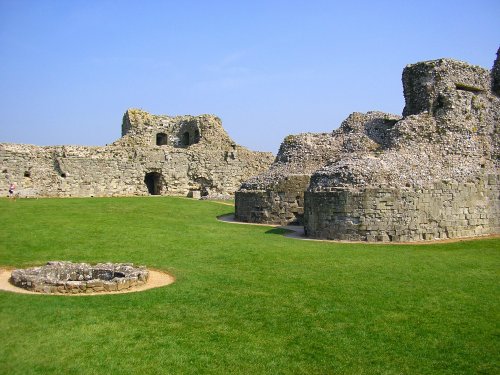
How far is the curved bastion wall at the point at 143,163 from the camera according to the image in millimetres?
29125

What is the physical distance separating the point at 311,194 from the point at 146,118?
67.8 ft

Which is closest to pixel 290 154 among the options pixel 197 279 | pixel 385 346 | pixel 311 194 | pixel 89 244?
pixel 311 194

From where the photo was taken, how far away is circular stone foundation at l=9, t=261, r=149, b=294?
977 cm

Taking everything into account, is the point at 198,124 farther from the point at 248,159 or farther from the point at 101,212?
the point at 101,212

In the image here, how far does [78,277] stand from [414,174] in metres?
12.3

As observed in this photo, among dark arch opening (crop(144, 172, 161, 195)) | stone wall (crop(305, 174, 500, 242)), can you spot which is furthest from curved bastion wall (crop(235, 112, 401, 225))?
dark arch opening (crop(144, 172, 161, 195))

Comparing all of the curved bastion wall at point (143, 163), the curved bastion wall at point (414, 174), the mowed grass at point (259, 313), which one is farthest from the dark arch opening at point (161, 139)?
the mowed grass at point (259, 313)

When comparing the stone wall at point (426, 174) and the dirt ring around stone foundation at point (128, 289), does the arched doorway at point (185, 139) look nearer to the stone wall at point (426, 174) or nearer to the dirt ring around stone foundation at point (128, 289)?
the stone wall at point (426, 174)

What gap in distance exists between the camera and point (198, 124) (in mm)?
36469

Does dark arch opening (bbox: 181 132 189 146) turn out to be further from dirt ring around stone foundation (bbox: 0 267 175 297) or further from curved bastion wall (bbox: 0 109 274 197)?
dirt ring around stone foundation (bbox: 0 267 175 297)

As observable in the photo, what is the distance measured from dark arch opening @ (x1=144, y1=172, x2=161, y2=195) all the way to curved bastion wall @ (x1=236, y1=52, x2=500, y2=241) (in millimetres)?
12043

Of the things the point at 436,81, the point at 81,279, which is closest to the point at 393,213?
the point at 436,81

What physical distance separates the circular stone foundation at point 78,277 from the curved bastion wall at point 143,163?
19.2m

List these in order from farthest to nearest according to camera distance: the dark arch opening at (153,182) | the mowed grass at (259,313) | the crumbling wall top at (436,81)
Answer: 1. the dark arch opening at (153,182)
2. the crumbling wall top at (436,81)
3. the mowed grass at (259,313)
